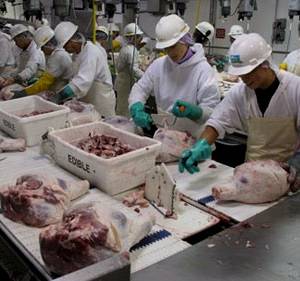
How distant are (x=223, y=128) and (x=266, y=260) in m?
1.18

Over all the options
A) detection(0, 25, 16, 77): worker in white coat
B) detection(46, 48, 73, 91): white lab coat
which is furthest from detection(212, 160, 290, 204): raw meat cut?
detection(0, 25, 16, 77): worker in white coat

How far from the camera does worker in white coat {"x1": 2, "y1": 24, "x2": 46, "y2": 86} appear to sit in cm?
492

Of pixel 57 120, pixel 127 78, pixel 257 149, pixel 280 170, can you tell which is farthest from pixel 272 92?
pixel 127 78

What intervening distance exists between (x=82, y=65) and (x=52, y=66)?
21.2 inches

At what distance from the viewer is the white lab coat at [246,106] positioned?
2035mm

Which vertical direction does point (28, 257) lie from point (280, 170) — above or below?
below

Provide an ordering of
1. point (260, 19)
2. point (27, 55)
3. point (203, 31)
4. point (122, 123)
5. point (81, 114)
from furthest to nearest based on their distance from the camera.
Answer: point (260, 19) < point (203, 31) < point (27, 55) < point (81, 114) < point (122, 123)

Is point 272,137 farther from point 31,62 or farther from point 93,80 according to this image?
point 31,62

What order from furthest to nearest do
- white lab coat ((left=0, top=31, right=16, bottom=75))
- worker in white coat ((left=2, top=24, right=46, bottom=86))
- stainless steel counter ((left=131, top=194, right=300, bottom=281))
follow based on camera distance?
1. white lab coat ((left=0, top=31, right=16, bottom=75))
2. worker in white coat ((left=2, top=24, right=46, bottom=86))
3. stainless steel counter ((left=131, top=194, right=300, bottom=281))

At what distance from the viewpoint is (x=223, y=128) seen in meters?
2.31

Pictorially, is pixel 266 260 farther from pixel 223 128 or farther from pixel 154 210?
pixel 223 128

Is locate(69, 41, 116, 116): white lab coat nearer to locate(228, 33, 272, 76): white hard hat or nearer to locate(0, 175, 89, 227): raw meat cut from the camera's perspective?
locate(228, 33, 272, 76): white hard hat

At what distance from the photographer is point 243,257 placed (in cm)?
125

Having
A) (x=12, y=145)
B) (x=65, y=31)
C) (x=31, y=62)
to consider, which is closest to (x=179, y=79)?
(x=12, y=145)
